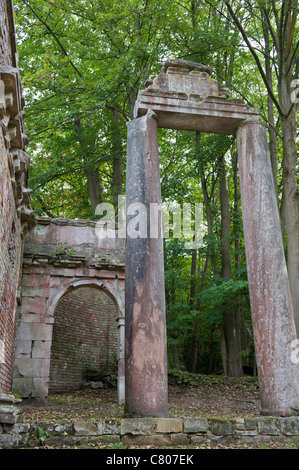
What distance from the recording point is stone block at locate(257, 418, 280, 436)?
5695mm

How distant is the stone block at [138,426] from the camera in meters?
5.28

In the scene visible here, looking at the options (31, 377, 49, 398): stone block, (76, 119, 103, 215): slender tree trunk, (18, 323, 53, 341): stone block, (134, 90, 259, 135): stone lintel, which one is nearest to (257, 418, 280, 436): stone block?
(134, 90, 259, 135): stone lintel

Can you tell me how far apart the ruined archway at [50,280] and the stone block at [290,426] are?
632cm

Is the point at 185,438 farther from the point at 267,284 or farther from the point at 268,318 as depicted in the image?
the point at 267,284

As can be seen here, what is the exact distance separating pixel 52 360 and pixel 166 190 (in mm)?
7732

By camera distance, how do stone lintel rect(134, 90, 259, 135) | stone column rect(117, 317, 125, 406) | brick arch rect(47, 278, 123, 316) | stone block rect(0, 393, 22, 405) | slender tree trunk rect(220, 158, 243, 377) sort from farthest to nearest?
slender tree trunk rect(220, 158, 243, 377)
brick arch rect(47, 278, 123, 316)
stone column rect(117, 317, 125, 406)
stone lintel rect(134, 90, 259, 135)
stone block rect(0, 393, 22, 405)

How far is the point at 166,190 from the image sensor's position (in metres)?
15.4

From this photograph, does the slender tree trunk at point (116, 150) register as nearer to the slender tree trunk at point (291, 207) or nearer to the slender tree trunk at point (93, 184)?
the slender tree trunk at point (93, 184)

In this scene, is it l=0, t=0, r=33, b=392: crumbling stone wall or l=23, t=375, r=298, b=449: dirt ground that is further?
l=23, t=375, r=298, b=449: dirt ground

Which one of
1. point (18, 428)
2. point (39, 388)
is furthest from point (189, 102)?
point (39, 388)

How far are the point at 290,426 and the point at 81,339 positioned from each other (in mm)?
12090

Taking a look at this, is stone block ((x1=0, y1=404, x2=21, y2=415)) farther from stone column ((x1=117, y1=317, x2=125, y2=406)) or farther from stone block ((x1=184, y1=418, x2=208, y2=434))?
stone column ((x1=117, y1=317, x2=125, y2=406))

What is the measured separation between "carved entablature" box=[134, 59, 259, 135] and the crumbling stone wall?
86.8 inches

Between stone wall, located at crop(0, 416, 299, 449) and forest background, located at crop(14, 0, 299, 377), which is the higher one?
forest background, located at crop(14, 0, 299, 377)
